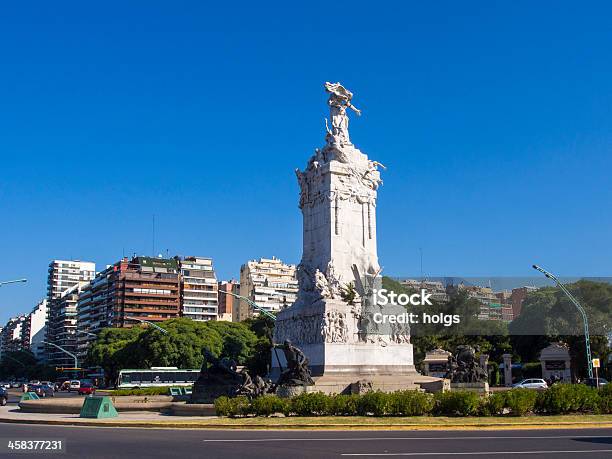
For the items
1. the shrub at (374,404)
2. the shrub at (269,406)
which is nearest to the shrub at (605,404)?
the shrub at (374,404)

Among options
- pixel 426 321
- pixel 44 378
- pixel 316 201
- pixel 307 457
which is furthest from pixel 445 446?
pixel 44 378

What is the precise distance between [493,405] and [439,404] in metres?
1.85

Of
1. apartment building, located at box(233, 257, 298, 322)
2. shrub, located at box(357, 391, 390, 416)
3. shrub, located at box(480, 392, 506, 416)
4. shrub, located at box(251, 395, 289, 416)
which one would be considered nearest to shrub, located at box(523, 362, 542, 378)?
shrub, located at box(480, 392, 506, 416)

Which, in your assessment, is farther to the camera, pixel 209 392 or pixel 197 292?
pixel 197 292

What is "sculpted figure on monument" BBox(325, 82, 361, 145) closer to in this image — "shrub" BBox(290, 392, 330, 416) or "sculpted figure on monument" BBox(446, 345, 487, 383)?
"sculpted figure on monument" BBox(446, 345, 487, 383)

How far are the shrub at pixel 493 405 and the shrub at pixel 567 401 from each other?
60.3 inches

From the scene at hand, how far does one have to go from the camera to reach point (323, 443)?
16734mm

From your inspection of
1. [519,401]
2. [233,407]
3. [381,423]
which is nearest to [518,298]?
[519,401]

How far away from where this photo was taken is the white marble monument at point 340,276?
35.4 m

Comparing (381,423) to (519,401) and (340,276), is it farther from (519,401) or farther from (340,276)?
(340,276)

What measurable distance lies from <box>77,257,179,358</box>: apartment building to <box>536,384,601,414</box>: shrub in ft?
366

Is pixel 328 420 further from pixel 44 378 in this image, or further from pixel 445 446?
pixel 44 378

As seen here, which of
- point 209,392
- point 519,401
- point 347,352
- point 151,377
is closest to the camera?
point 519,401

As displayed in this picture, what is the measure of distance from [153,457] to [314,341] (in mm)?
22675
